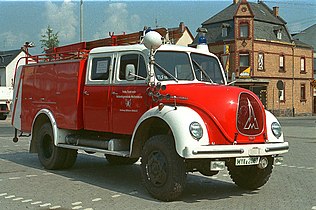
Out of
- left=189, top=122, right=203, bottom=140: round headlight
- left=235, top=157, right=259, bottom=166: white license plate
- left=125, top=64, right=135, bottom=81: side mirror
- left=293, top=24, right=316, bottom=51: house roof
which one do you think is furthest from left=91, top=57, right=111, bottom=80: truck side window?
left=293, top=24, right=316, bottom=51: house roof

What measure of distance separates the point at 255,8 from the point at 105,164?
4729 cm

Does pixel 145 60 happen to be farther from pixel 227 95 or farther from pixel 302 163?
pixel 302 163

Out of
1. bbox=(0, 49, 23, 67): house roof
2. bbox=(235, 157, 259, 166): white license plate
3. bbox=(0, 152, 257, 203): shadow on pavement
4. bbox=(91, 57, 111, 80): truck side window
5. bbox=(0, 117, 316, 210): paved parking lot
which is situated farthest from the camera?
bbox=(0, 49, 23, 67): house roof

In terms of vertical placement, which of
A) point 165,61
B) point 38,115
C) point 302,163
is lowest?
point 302,163

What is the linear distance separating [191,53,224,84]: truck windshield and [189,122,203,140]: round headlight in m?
1.80

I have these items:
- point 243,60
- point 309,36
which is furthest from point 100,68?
point 309,36

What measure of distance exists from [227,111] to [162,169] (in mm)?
1336

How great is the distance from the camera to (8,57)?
7669 cm

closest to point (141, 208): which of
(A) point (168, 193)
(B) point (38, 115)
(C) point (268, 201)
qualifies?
(A) point (168, 193)

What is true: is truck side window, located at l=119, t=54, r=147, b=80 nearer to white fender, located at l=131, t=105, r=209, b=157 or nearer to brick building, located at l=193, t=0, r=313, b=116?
white fender, located at l=131, t=105, r=209, b=157

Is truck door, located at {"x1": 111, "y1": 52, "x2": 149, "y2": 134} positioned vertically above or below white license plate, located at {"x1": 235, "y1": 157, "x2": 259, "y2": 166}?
above

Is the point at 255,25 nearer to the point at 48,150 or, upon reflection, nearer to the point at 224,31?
the point at 224,31

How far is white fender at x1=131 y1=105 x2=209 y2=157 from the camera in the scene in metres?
7.42

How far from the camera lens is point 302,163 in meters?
12.9
